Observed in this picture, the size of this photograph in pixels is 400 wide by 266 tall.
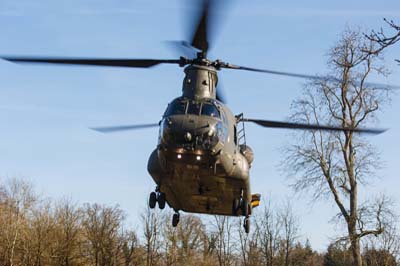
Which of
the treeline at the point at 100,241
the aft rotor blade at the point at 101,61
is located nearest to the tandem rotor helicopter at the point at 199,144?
the aft rotor blade at the point at 101,61

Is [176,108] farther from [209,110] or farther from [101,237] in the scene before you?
[101,237]

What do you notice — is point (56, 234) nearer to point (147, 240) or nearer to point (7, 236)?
point (7, 236)

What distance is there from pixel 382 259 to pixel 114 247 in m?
30.3

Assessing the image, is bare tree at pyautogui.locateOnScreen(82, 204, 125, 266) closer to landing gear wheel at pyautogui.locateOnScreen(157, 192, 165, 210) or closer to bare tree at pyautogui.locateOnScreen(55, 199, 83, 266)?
bare tree at pyautogui.locateOnScreen(55, 199, 83, 266)

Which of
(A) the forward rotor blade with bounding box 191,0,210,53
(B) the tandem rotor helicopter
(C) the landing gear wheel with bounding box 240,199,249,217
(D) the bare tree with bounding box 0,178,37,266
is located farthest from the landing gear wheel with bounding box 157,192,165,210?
(D) the bare tree with bounding box 0,178,37,266

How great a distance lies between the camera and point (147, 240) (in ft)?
177

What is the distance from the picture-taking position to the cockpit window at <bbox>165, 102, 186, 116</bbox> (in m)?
15.0

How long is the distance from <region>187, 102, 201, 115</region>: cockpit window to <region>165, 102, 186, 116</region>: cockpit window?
0.18m

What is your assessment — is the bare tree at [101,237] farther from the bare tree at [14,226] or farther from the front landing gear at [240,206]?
the front landing gear at [240,206]

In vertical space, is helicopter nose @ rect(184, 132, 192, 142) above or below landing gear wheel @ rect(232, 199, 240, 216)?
above

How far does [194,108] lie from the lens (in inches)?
595

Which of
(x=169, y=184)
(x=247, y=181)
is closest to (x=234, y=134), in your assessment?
(x=247, y=181)

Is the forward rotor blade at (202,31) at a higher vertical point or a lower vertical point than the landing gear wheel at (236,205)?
higher

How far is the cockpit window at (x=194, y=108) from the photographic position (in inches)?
590
